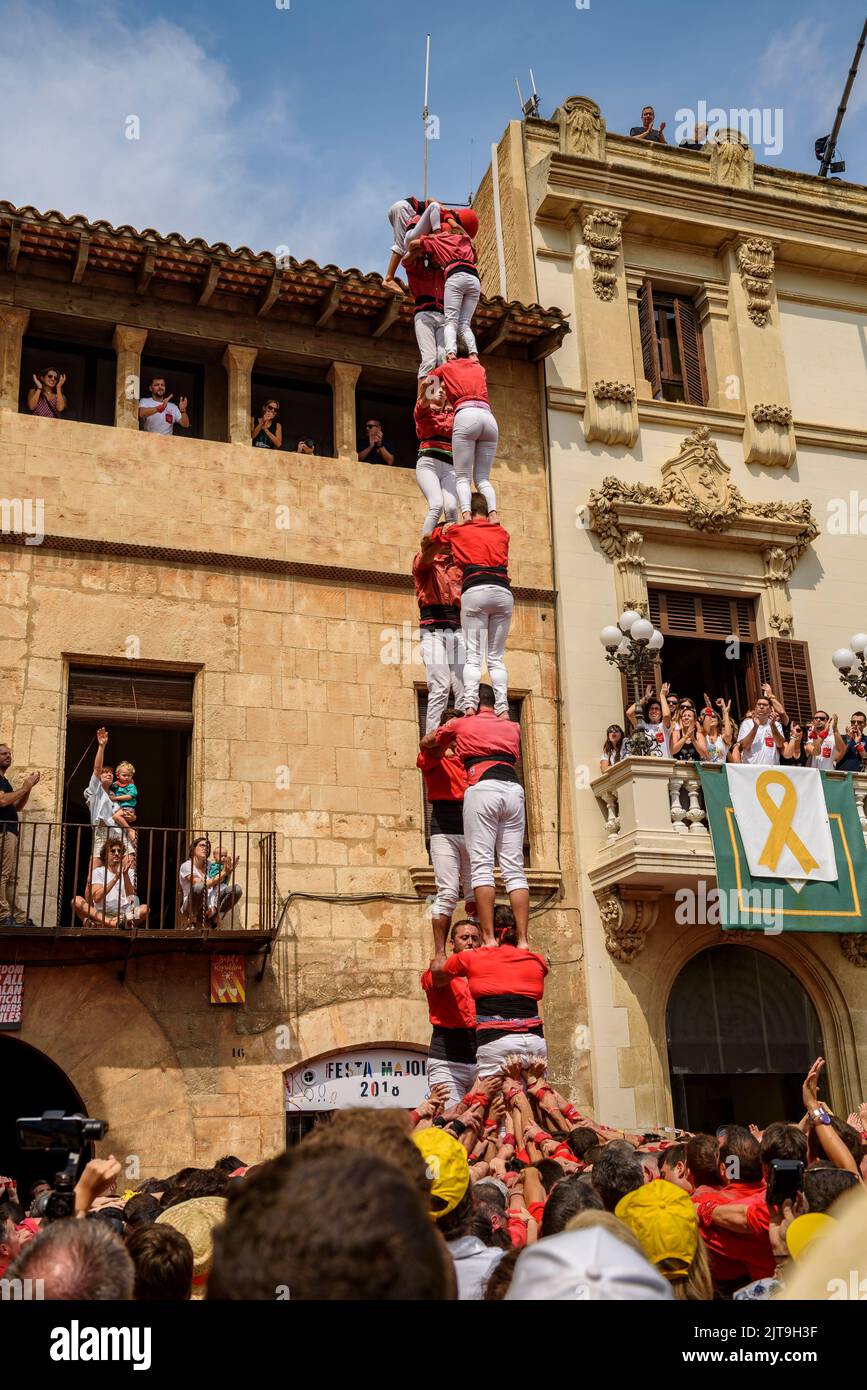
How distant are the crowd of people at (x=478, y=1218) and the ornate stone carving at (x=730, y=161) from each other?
14.4 m

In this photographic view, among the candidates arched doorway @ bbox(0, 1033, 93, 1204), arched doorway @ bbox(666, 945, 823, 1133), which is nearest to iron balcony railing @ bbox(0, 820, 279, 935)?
arched doorway @ bbox(0, 1033, 93, 1204)

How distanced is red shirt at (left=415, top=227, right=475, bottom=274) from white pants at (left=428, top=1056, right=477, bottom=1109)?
242 inches

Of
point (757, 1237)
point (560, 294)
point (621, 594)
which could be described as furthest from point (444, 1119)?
point (560, 294)

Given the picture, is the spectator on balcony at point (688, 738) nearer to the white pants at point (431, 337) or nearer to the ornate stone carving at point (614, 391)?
the ornate stone carving at point (614, 391)

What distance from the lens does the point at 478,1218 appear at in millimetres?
4820

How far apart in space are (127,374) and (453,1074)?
9.52 meters

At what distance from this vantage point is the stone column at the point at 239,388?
1628cm

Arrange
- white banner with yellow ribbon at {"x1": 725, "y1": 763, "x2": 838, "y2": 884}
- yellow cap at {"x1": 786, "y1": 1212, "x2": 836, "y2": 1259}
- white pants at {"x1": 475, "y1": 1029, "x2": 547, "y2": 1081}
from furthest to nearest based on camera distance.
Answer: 1. white banner with yellow ribbon at {"x1": 725, "y1": 763, "x2": 838, "y2": 884}
2. white pants at {"x1": 475, "y1": 1029, "x2": 547, "y2": 1081}
3. yellow cap at {"x1": 786, "y1": 1212, "x2": 836, "y2": 1259}

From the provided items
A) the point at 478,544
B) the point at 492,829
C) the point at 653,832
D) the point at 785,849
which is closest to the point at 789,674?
the point at 785,849

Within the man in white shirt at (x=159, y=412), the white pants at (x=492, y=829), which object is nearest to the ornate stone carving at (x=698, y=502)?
the man in white shirt at (x=159, y=412)

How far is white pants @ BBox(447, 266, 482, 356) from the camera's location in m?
11.1

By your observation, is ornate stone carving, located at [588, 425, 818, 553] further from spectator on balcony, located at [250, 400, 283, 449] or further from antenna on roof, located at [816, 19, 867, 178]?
antenna on roof, located at [816, 19, 867, 178]
